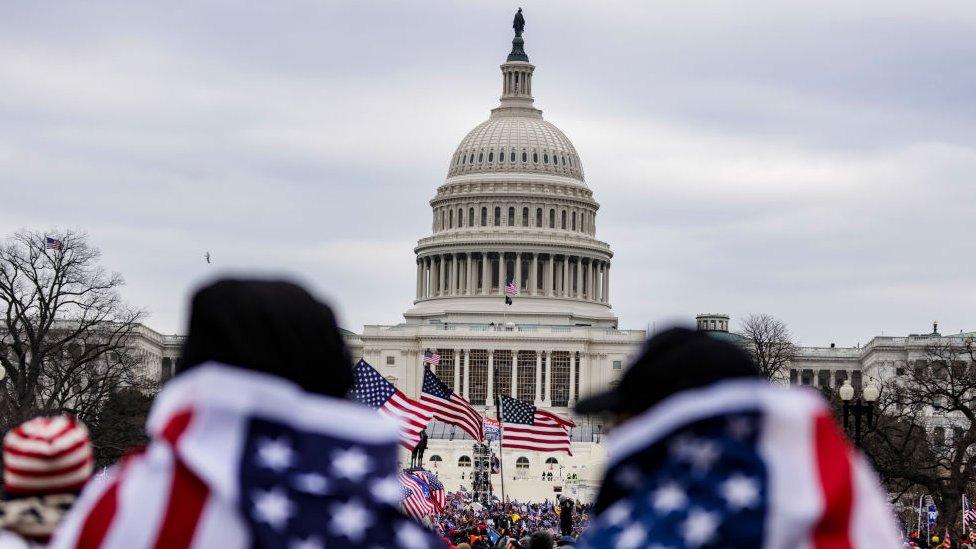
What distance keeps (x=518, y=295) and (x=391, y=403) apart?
133108 mm

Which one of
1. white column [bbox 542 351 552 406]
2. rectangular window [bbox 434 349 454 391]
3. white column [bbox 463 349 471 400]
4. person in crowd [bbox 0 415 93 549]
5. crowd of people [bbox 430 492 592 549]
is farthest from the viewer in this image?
white column [bbox 463 349 471 400]

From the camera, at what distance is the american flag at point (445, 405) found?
50188 mm

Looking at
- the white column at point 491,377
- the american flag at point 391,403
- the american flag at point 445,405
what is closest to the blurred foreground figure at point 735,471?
the american flag at point 391,403

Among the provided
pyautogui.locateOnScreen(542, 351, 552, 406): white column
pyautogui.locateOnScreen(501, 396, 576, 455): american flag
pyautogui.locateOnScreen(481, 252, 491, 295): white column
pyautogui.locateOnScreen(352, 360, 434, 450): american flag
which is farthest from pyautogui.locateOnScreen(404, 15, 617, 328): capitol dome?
pyautogui.locateOnScreen(352, 360, 434, 450): american flag

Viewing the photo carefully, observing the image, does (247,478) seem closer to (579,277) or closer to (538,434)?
(538,434)

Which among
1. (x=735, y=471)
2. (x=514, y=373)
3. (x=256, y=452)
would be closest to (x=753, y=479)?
(x=735, y=471)

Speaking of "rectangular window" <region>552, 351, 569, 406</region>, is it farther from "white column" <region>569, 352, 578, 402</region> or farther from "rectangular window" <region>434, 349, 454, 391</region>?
"rectangular window" <region>434, 349, 454, 391</region>

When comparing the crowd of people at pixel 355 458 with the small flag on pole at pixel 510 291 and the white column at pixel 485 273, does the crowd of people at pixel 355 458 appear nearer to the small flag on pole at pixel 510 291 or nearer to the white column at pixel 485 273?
the small flag on pole at pixel 510 291

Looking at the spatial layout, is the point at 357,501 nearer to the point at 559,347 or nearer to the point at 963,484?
the point at 963,484

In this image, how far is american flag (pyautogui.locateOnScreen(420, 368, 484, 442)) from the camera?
1976 inches

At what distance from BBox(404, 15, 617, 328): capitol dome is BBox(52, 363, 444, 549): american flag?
167826 mm

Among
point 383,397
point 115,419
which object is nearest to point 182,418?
point 383,397

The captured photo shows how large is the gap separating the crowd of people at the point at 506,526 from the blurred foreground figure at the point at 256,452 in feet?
36.2

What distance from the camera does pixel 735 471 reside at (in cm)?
564
